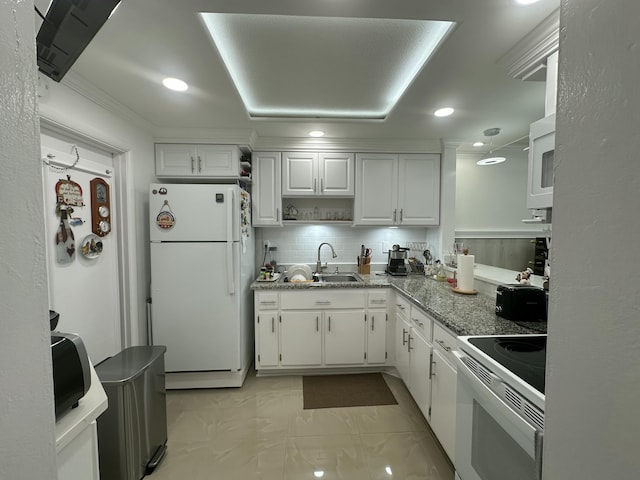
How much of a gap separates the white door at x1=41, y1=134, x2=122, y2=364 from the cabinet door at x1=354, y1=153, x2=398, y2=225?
86.7 inches

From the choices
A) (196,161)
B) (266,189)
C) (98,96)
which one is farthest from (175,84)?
(266,189)

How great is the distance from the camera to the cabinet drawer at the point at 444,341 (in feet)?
5.03

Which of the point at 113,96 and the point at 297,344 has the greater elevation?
the point at 113,96

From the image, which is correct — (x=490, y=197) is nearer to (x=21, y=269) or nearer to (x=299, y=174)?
(x=299, y=174)

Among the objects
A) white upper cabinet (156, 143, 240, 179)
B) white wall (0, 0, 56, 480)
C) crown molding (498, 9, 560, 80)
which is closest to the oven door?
white wall (0, 0, 56, 480)

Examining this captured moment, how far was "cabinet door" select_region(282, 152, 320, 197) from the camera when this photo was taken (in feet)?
9.37

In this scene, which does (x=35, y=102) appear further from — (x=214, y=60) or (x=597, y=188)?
(x=214, y=60)

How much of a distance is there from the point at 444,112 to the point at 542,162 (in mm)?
1121

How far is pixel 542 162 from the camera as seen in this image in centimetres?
124

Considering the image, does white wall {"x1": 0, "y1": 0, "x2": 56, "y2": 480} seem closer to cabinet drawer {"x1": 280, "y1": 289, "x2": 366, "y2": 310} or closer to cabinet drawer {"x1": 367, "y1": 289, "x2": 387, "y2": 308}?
cabinet drawer {"x1": 280, "y1": 289, "x2": 366, "y2": 310}

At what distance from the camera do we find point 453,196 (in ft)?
9.70

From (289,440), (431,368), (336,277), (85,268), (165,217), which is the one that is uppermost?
(165,217)

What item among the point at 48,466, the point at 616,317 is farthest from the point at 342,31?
the point at 48,466

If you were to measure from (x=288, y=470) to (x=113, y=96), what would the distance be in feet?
8.85
